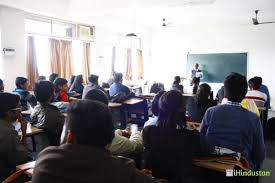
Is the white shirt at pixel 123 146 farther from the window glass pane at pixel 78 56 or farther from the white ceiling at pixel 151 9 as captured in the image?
the window glass pane at pixel 78 56

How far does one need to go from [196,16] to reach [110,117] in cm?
772

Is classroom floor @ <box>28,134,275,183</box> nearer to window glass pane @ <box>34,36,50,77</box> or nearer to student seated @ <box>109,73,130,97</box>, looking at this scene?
student seated @ <box>109,73,130,97</box>

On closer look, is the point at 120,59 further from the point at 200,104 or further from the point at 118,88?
the point at 200,104

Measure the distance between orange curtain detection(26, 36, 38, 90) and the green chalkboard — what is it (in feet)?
19.5

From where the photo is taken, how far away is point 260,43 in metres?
8.98

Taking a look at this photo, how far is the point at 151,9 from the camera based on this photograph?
720 cm

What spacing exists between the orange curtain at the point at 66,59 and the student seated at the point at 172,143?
21.1 ft

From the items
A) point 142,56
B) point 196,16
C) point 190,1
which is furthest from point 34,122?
point 142,56

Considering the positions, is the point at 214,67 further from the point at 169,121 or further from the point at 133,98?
the point at 169,121

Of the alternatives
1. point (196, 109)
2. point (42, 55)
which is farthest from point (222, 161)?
point (42, 55)

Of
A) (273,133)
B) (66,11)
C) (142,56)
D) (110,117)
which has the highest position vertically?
(66,11)

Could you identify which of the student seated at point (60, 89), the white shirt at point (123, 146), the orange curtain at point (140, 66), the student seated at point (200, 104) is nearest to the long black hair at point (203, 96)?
the student seated at point (200, 104)

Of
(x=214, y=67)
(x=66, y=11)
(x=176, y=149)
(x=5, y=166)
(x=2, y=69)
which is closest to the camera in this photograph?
(x=176, y=149)

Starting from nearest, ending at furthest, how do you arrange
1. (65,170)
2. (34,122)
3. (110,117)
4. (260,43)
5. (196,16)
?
(65,170)
(110,117)
(34,122)
(196,16)
(260,43)
